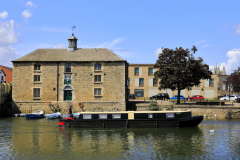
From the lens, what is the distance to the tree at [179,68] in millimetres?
44906

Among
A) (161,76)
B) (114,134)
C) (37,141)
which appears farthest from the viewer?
(161,76)

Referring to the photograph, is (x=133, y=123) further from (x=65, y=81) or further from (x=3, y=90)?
(x=3, y=90)

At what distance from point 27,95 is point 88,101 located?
38.2ft

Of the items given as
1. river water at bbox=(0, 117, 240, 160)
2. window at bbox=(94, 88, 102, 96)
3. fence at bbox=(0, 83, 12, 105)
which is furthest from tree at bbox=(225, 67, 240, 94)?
fence at bbox=(0, 83, 12, 105)

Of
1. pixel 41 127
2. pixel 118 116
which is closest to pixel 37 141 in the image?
pixel 41 127

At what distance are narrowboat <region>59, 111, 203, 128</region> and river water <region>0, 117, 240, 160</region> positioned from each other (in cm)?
95

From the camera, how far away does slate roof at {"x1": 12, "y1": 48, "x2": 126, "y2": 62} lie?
4944 cm

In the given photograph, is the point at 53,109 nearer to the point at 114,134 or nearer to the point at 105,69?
the point at 105,69

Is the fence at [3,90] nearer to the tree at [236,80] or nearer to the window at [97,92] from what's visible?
the window at [97,92]

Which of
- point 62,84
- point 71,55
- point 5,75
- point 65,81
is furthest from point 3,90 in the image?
point 5,75

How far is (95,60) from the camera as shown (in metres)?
48.9

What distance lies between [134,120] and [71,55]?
22948 mm

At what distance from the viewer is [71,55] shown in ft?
166

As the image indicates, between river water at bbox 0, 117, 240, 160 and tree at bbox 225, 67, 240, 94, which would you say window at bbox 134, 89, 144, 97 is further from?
river water at bbox 0, 117, 240, 160
